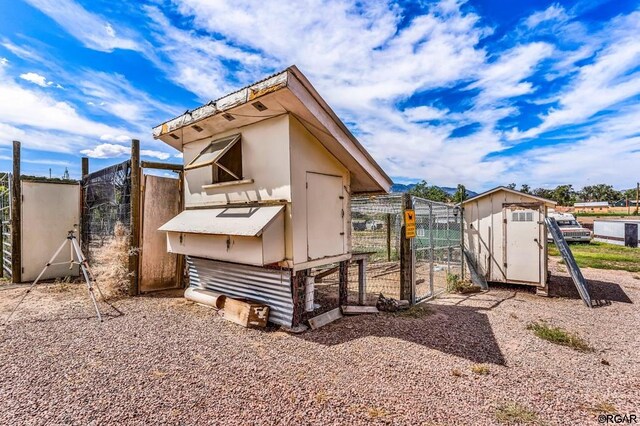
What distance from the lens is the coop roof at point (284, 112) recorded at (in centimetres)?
405

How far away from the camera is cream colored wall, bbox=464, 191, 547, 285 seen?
8.01 meters

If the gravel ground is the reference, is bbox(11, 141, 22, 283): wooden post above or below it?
above

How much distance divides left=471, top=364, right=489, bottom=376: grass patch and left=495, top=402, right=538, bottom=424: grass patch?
1.83ft

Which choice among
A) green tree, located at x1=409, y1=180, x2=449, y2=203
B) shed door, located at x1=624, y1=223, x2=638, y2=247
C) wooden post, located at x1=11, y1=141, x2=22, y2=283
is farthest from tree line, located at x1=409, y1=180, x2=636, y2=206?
wooden post, located at x1=11, y1=141, x2=22, y2=283

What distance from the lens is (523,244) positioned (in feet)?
25.3

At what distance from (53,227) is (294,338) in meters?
7.85

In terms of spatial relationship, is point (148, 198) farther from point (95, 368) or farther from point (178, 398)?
point (178, 398)

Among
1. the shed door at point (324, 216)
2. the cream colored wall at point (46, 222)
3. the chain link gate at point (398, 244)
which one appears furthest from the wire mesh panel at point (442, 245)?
the cream colored wall at point (46, 222)

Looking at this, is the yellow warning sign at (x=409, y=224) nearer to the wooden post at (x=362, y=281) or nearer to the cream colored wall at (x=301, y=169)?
the wooden post at (x=362, y=281)

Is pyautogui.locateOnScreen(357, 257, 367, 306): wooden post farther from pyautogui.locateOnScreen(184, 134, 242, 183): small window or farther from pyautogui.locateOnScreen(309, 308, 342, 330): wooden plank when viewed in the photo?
pyautogui.locateOnScreen(184, 134, 242, 183): small window

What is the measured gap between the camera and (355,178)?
19.4 ft

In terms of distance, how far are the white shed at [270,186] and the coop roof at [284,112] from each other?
2 centimetres

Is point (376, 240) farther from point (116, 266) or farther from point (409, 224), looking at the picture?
point (116, 266)

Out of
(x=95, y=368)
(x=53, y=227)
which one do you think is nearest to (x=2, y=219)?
(x=53, y=227)
